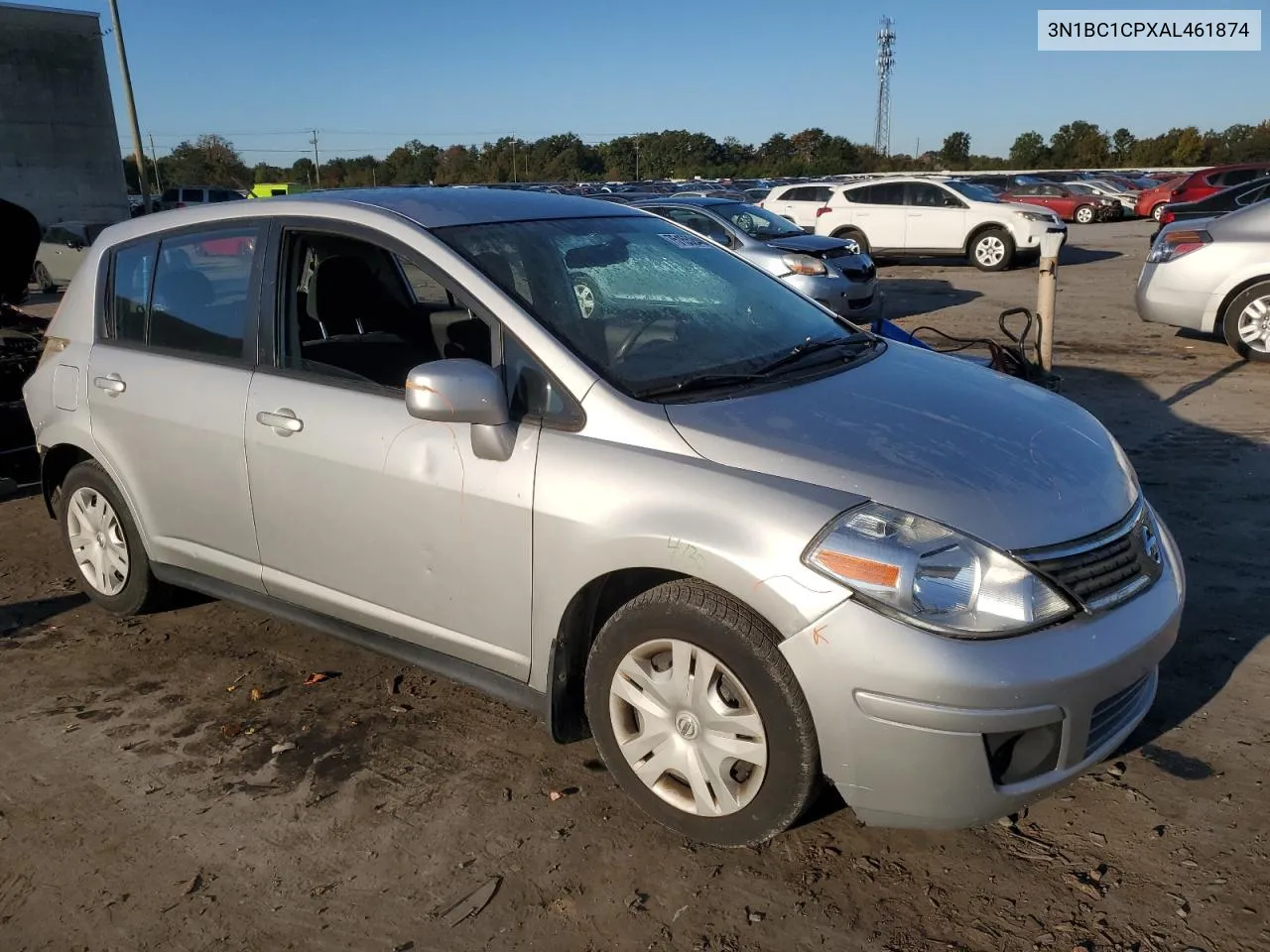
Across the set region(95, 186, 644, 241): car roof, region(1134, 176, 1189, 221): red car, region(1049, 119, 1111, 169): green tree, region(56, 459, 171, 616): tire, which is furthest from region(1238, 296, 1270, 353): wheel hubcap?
region(1049, 119, 1111, 169): green tree

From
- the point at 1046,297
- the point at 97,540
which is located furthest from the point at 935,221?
the point at 97,540

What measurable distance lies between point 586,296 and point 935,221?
1813 centimetres

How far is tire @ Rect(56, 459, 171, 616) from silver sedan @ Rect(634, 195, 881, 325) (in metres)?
7.59

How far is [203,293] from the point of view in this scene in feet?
13.2

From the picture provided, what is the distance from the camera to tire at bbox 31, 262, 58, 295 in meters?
21.2

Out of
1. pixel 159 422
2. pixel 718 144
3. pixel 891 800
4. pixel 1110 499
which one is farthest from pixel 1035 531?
pixel 718 144

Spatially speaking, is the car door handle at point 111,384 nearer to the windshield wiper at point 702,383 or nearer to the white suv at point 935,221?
the windshield wiper at point 702,383

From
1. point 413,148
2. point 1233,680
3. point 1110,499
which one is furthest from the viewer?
point 413,148

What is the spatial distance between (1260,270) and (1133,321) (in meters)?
3.14

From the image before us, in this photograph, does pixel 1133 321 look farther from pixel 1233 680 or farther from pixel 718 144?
pixel 718 144

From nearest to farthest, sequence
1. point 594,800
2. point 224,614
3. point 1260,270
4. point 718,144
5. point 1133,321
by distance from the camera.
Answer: point 594,800
point 224,614
point 1260,270
point 1133,321
point 718,144

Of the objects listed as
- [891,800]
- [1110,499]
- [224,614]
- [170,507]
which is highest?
[1110,499]

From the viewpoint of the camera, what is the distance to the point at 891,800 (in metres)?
2.52

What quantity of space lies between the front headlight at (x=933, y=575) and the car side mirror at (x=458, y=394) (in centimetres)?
101
